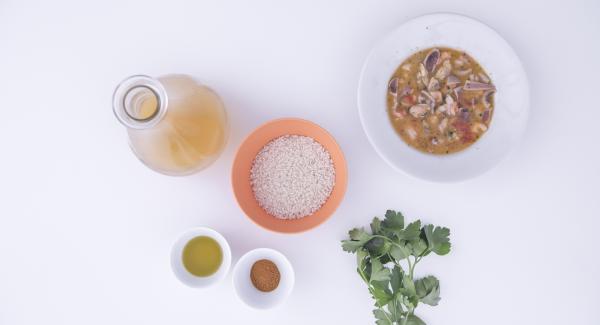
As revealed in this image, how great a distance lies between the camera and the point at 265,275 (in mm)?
1150

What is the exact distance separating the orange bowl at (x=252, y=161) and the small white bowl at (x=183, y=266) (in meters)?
0.11

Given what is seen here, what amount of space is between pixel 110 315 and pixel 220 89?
2.32 feet

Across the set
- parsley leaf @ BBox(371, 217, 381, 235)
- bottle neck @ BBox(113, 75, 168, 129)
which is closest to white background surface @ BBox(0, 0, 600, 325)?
parsley leaf @ BBox(371, 217, 381, 235)

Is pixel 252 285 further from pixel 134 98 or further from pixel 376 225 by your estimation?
pixel 134 98

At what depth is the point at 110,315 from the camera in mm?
1232

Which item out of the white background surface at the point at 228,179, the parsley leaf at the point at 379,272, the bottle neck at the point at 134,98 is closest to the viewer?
the bottle neck at the point at 134,98

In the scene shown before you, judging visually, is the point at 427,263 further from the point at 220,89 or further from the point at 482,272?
the point at 220,89

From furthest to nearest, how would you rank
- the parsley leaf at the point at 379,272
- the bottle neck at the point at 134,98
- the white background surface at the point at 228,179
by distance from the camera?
the white background surface at the point at 228,179 < the parsley leaf at the point at 379,272 < the bottle neck at the point at 134,98

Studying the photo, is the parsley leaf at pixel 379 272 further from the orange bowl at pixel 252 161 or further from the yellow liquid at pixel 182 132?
the yellow liquid at pixel 182 132

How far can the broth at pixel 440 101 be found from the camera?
1185 millimetres

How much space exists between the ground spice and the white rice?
5.2 inches

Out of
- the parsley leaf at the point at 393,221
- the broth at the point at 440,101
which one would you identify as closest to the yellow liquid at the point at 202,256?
the parsley leaf at the point at 393,221

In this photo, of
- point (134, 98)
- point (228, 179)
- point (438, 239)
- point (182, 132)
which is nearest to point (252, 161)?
point (228, 179)

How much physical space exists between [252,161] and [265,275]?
12.0 inches
